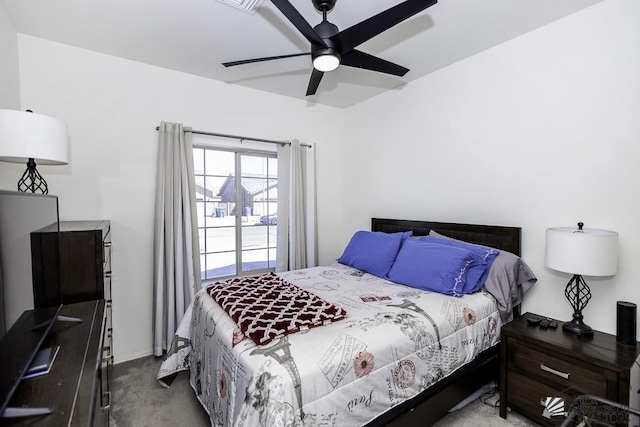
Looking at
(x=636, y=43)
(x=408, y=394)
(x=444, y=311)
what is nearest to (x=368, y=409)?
(x=408, y=394)

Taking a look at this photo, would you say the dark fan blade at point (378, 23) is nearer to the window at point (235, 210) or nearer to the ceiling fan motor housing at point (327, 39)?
the ceiling fan motor housing at point (327, 39)

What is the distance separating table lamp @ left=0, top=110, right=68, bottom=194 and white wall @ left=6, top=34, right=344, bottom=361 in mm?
876

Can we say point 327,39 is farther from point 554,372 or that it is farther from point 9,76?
point 554,372

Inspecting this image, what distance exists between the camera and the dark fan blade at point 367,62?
6.53 ft

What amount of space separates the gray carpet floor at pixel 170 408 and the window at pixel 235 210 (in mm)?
1149

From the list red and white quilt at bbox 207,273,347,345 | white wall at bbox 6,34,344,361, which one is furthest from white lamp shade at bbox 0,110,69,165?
red and white quilt at bbox 207,273,347,345

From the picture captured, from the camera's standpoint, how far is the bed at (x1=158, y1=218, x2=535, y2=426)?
131 cm

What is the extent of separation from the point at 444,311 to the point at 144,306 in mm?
2637

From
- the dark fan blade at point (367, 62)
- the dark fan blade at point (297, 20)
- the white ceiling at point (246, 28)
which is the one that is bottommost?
the dark fan blade at point (297, 20)

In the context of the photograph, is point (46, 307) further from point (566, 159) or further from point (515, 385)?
point (566, 159)

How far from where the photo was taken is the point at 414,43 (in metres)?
2.46

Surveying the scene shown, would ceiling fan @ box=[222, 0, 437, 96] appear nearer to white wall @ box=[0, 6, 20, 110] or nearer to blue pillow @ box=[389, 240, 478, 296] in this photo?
blue pillow @ box=[389, 240, 478, 296]

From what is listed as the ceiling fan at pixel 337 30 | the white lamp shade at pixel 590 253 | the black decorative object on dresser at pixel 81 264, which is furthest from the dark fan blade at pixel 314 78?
the white lamp shade at pixel 590 253

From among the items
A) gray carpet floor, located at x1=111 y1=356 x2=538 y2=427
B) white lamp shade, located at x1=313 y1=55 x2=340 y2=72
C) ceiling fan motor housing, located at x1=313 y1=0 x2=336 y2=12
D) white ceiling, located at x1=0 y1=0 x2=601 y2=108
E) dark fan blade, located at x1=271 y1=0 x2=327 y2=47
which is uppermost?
white ceiling, located at x1=0 y1=0 x2=601 y2=108
